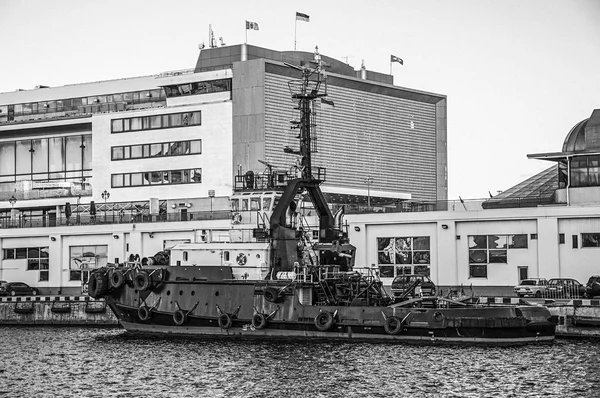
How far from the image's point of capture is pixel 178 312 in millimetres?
49781

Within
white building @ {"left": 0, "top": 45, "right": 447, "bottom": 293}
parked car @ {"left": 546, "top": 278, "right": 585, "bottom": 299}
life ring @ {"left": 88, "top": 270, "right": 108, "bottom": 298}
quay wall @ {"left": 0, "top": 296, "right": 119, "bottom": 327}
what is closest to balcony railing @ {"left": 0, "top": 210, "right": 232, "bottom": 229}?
white building @ {"left": 0, "top": 45, "right": 447, "bottom": 293}

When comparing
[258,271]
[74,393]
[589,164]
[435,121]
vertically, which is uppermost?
[435,121]

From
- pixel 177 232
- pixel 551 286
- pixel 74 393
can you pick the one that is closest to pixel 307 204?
pixel 177 232

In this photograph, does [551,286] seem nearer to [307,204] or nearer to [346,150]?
[307,204]

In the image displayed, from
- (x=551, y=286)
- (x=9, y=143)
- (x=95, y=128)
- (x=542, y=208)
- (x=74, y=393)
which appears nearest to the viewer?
(x=74, y=393)

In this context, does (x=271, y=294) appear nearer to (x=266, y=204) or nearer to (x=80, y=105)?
(x=266, y=204)

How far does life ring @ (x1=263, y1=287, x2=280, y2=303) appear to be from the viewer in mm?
47875

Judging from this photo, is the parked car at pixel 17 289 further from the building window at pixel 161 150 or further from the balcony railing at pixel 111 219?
the building window at pixel 161 150

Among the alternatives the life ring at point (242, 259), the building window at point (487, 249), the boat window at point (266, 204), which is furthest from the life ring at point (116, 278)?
the building window at point (487, 249)

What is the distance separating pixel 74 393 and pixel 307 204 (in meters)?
34.3

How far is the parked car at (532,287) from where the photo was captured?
56250mm

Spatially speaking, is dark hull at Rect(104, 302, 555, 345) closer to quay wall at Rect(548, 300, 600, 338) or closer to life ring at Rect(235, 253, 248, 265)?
life ring at Rect(235, 253, 248, 265)

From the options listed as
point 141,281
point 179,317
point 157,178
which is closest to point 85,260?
point 157,178

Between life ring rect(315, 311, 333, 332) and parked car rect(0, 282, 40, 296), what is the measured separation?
94.7 ft
